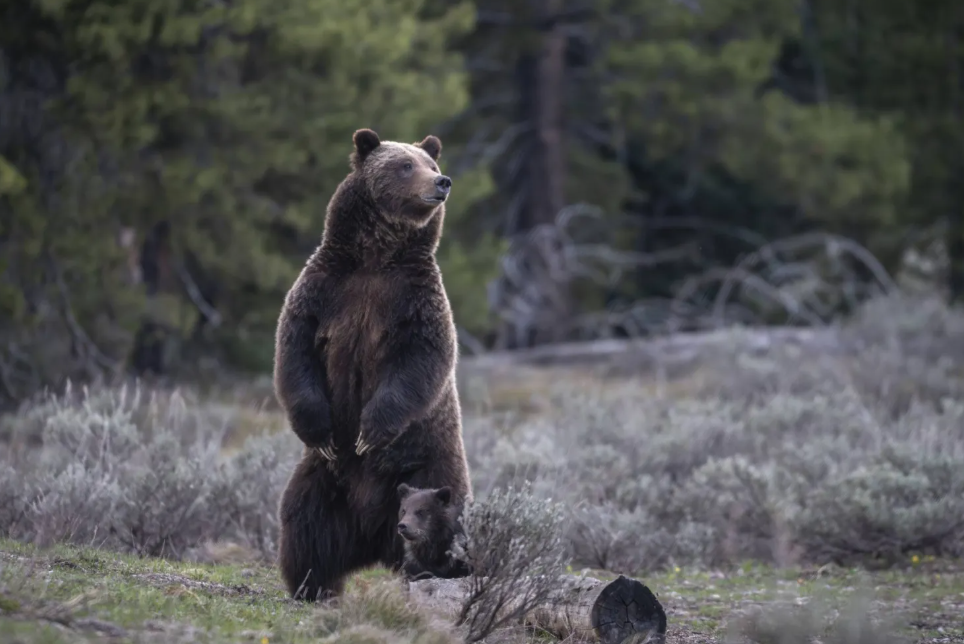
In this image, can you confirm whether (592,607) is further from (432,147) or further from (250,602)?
(432,147)

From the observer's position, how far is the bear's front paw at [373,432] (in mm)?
5934

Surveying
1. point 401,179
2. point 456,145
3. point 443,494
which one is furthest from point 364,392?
point 456,145

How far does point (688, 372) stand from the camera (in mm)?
16453

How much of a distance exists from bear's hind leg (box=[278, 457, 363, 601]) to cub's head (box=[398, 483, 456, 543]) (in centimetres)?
37

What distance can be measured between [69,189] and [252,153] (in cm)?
199

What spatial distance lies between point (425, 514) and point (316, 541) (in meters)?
0.60

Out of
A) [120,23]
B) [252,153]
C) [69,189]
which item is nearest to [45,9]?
[120,23]

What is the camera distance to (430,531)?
19.0 ft

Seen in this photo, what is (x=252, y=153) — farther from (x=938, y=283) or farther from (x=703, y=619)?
(x=938, y=283)

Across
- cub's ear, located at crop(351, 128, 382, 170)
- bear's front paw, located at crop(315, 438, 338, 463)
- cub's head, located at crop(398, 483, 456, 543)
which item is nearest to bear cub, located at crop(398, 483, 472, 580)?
cub's head, located at crop(398, 483, 456, 543)

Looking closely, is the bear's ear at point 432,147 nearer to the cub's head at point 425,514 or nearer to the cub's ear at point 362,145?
the cub's ear at point 362,145

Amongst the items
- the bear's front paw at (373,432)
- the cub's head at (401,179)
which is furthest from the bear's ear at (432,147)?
the bear's front paw at (373,432)

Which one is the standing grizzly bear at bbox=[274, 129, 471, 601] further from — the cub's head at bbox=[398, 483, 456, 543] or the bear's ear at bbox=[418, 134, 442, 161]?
the bear's ear at bbox=[418, 134, 442, 161]

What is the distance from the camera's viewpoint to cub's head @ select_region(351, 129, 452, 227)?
6.32 meters
